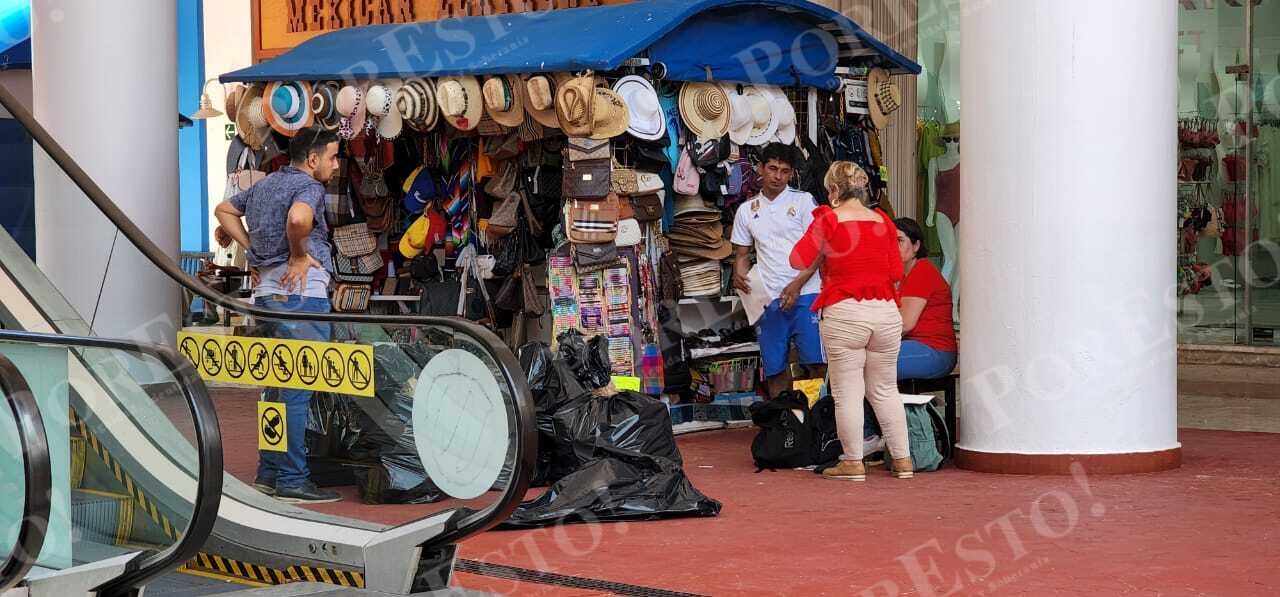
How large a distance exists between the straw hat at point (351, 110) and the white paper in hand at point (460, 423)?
5247 mm

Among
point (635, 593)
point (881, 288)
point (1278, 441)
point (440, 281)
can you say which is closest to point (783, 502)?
point (881, 288)

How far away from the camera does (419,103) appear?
10.4 meters

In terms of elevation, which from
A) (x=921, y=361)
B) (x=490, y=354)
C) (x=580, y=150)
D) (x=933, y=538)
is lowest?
(x=933, y=538)

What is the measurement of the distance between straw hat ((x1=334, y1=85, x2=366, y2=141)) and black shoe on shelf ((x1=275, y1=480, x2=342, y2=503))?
4780 mm

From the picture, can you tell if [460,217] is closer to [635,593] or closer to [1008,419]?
[1008,419]

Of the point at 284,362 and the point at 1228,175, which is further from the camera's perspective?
the point at 1228,175

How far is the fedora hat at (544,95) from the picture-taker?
9719 mm

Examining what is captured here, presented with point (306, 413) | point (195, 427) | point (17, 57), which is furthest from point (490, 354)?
point (17, 57)

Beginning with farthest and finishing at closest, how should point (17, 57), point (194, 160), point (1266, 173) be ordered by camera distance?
point (194, 160)
point (17, 57)
point (1266, 173)

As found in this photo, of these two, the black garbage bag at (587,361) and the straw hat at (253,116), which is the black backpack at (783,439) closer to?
the black garbage bag at (587,361)

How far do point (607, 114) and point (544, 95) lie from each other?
0.43 meters

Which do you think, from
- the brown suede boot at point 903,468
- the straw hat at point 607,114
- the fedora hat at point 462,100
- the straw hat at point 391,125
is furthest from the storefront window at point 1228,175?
the straw hat at point 391,125

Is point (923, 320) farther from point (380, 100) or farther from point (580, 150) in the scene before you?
point (380, 100)

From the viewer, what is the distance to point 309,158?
7.86m
